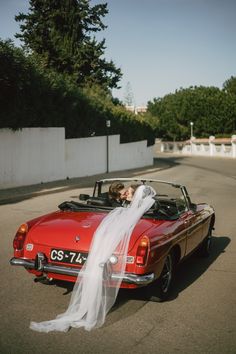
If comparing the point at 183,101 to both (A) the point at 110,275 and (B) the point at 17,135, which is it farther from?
(A) the point at 110,275

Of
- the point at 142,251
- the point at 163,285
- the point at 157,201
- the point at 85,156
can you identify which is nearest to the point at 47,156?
the point at 85,156

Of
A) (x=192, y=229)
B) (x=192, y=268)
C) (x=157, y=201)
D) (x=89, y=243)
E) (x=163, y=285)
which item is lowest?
(x=192, y=268)

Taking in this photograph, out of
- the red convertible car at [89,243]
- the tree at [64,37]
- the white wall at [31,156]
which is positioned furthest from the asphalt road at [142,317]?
the tree at [64,37]

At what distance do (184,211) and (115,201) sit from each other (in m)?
1.01

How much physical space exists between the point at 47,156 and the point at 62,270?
686 inches

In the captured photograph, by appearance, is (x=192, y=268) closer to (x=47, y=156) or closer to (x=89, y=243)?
(x=89, y=243)

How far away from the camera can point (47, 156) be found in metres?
22.3

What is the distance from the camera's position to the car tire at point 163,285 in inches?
217

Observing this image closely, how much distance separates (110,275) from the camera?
16.5ft

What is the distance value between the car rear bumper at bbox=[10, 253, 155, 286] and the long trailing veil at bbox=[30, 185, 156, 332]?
0.07 meters

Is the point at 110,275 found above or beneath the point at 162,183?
beneath

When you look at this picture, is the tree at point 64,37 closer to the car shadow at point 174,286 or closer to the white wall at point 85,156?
the white wall at point 85,156

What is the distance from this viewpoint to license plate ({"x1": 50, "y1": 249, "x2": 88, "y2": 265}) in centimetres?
520

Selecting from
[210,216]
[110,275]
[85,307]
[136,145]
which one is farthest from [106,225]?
[136,145]
